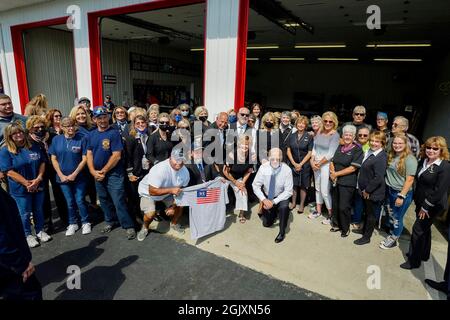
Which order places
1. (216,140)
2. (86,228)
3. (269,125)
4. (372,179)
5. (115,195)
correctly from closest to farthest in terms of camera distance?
1. (372,179)
2. (115,195)
3. (86,228)
4. (216,140)
5. (269,125)

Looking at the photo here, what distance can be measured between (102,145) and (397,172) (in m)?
4.20

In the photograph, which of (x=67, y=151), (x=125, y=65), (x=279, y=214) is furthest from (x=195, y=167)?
(x=125, y=65)

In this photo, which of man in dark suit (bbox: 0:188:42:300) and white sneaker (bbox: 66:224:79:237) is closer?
man in dark suit (bbox: 0:188:42:300)

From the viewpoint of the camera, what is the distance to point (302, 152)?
4906 mm

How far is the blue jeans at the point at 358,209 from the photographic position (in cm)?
444

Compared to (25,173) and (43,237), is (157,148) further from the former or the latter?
(43,237)

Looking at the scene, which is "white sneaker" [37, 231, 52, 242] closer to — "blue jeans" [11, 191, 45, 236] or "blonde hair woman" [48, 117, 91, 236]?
"blue jeans" [11, 191, 45, 236]

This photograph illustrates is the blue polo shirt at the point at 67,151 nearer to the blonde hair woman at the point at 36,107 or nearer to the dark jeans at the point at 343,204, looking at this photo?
the blonde hair woman at the point at 36,107

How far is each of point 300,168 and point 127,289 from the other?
332cm

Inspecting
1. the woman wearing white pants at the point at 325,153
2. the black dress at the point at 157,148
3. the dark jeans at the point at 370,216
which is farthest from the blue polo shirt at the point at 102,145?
the dark jeans at the point at 370,216

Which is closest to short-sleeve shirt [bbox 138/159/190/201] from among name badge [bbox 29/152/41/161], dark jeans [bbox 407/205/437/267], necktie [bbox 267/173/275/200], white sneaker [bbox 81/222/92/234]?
white sneaker [bbox 81/222/92/234]

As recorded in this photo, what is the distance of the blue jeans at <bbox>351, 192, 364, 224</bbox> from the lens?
4.44m

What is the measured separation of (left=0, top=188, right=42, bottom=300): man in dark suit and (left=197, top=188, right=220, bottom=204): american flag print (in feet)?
7.27

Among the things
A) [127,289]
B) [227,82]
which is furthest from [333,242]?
[227,82]
